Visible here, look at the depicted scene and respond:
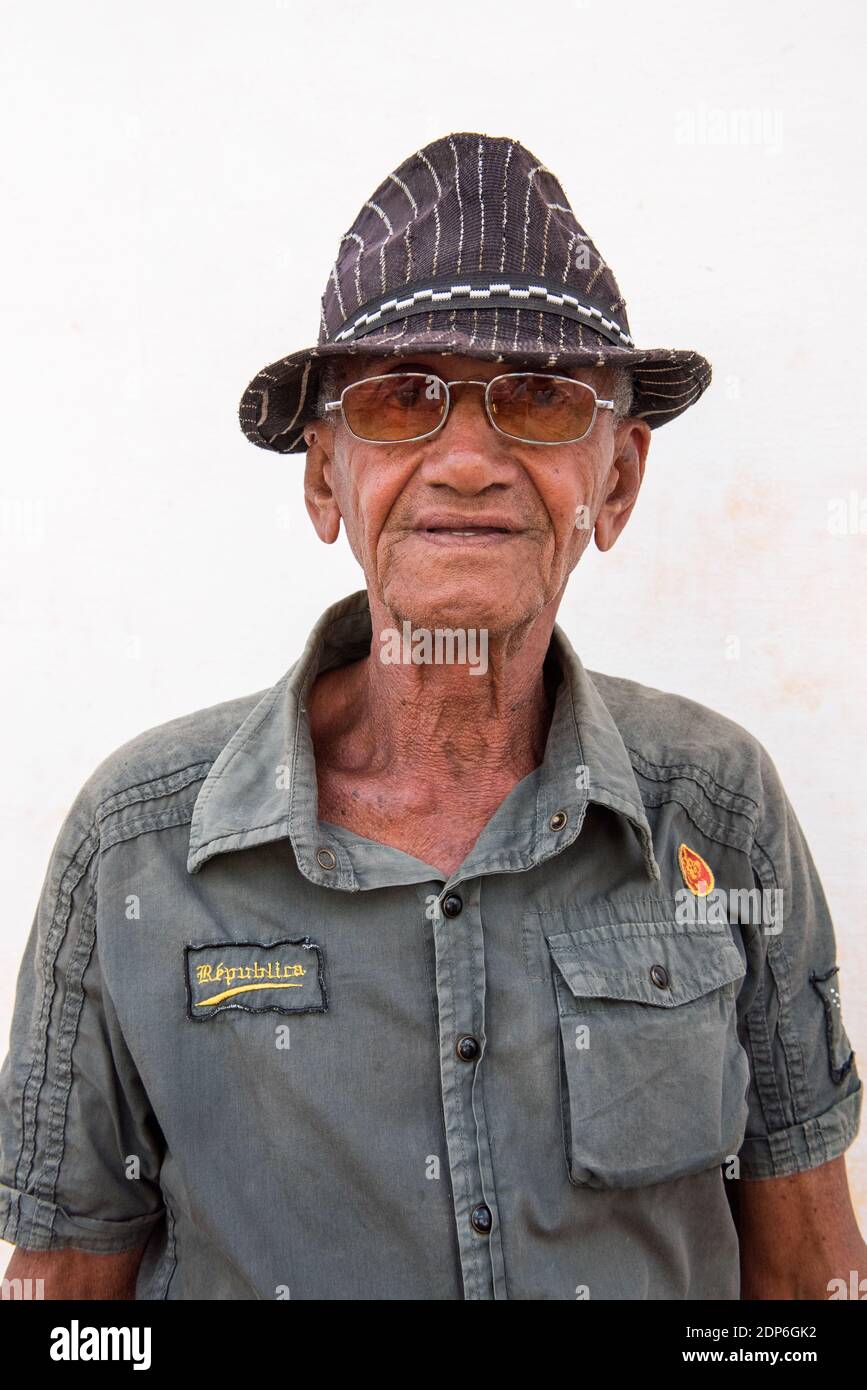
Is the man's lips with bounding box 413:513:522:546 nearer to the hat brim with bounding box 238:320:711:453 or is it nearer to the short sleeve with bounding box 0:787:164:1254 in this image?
the hat brim with bounding box 238:320:711:453

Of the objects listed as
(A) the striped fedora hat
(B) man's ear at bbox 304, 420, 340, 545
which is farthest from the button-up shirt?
(A) the striped fedora hat

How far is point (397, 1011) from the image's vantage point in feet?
5.75

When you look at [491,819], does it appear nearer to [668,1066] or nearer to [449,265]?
[668,1066]

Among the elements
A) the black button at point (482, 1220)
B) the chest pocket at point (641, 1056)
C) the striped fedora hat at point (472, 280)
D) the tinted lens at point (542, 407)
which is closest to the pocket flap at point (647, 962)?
the chest pocket at point (641, 1056)

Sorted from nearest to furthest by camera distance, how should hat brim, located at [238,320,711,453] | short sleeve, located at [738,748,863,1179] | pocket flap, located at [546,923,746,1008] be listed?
hat brim, located at [238,320,711,453]
pocket flap, located at [546,923,746,1008]
short sleeve, located at [738,748,863,1179]

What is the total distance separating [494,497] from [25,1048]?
43.0 inches

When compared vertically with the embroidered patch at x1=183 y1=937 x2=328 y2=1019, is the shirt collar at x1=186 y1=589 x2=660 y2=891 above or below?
above

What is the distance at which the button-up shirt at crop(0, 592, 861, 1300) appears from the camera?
1730 millimetres

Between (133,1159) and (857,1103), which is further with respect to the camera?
(857,1103)

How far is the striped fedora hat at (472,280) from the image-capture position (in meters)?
1.75

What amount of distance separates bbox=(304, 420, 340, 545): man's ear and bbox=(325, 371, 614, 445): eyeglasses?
195mm

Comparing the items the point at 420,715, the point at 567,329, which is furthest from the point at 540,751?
the point at 567,329

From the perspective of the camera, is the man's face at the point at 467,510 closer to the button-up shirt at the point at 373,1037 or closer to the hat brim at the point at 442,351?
the hat brim at the point at 442,351

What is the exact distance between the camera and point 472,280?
177 cm
